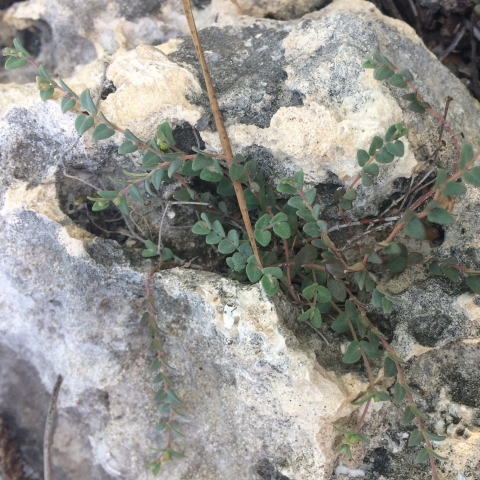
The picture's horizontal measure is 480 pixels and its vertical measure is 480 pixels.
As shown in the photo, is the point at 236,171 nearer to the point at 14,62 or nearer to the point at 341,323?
the point at 341,323

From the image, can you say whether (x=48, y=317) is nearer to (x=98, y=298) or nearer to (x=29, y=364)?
(x=98, y=298)

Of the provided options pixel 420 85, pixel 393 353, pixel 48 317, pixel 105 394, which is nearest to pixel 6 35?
pixel 48 317

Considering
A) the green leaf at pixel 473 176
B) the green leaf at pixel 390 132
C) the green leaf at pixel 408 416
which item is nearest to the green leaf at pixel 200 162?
the green leaf at pixel 390 132

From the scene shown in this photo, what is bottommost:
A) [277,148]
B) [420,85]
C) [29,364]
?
[29,364]

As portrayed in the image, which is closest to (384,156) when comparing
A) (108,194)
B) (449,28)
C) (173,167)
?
(173,167)

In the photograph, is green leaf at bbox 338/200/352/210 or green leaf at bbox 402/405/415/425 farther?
green leaf at bbox 338/200/352/210

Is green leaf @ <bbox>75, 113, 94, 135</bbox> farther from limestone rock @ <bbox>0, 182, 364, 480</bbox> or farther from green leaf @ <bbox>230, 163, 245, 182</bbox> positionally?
green leaf @ <bbox>230, 163, 245, 182</bbox>

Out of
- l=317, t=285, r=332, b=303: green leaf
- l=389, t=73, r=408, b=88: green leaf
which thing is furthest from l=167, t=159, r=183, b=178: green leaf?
l=389, t=73, r=408, b=88: green leaf

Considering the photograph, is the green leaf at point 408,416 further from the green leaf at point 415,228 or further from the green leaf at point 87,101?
the green leaf at point 87,101
